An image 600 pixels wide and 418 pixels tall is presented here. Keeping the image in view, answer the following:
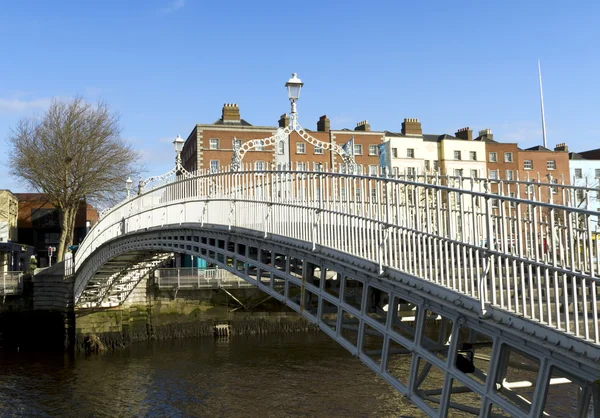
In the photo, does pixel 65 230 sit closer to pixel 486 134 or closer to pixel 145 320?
pixel 145 320

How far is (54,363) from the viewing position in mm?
27172

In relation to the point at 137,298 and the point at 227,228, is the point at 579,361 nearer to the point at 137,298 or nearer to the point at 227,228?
the point at 227,228

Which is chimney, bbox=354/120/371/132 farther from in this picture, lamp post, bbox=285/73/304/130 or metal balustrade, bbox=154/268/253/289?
lamp post, bbox=285/73/304/130

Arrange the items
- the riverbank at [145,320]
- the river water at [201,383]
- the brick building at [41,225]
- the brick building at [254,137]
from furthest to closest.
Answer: the brick building at [41,225], the brick building at [254,137], the riverbank at [145,320], the river water at [201,383]

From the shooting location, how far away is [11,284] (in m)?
33.2

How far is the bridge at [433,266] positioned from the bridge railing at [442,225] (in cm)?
3

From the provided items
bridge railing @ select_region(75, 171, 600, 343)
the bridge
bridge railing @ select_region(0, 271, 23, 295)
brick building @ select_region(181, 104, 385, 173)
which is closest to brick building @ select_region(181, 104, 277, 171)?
brick building @ select_region(181, 104, 385, 173)

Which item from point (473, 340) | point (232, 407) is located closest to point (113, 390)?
point (232, 407)

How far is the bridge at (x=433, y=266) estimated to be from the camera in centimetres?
630

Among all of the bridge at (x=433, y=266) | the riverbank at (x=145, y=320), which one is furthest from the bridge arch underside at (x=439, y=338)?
the riverbank at (x=145, y=320)

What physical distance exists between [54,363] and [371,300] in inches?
815

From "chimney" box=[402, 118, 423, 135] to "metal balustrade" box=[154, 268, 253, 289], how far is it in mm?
25648

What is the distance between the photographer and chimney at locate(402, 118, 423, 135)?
54406mm

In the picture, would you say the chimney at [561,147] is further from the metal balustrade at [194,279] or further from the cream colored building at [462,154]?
the metal balustrade at [194,279]
